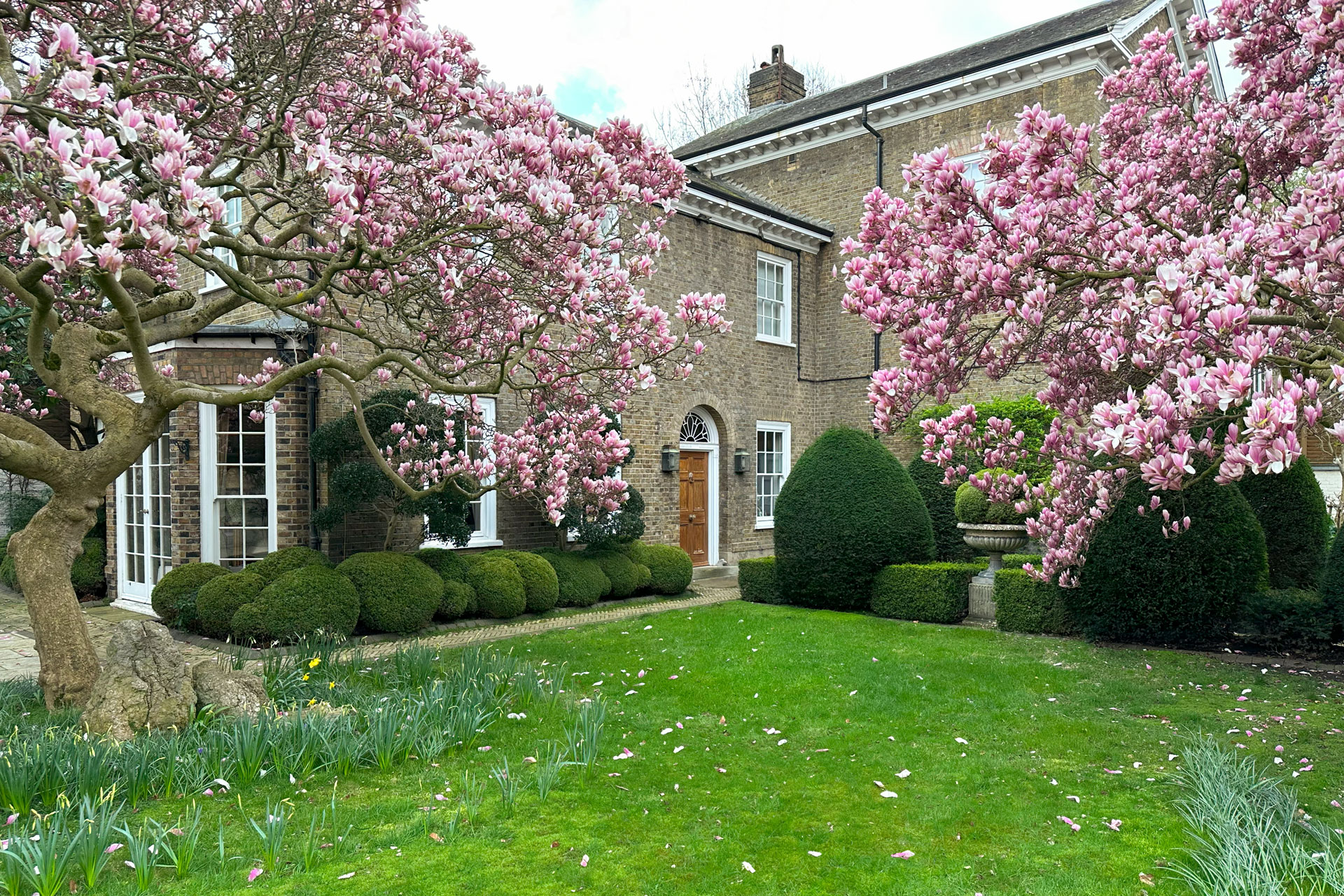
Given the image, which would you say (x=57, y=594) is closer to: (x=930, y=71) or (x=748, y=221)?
(x=748, y=221)

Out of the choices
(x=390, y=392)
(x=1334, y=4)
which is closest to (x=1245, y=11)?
(x=1334, y=4)

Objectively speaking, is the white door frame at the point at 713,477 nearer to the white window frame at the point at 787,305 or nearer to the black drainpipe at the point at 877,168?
the white window frame at the point at 787,305

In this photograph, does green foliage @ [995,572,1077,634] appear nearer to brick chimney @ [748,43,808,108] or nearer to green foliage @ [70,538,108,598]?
green foliage @ [70,538,108,598]

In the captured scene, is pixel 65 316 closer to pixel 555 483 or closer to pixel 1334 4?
pixel 555 483

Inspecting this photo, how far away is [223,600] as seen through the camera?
8.88m

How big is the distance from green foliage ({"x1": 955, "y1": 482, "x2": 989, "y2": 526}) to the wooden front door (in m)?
6.27

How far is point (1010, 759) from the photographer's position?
523 centimetres

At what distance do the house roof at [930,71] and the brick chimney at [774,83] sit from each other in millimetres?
272

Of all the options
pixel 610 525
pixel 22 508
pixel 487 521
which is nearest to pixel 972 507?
pixel 610 525

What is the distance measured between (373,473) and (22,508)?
8.93 metres

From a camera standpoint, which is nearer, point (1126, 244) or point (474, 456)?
point (1126, 244)

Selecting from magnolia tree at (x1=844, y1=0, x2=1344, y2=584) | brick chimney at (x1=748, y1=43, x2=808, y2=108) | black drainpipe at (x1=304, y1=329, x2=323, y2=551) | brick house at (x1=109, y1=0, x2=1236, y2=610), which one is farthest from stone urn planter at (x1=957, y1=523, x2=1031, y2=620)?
brick chimney at (x1=748, y1=43, x2=808, y2=108)

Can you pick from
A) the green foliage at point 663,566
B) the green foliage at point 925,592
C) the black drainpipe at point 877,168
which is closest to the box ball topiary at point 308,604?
the green foliage at point 663,566

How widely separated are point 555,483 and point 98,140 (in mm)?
4571
